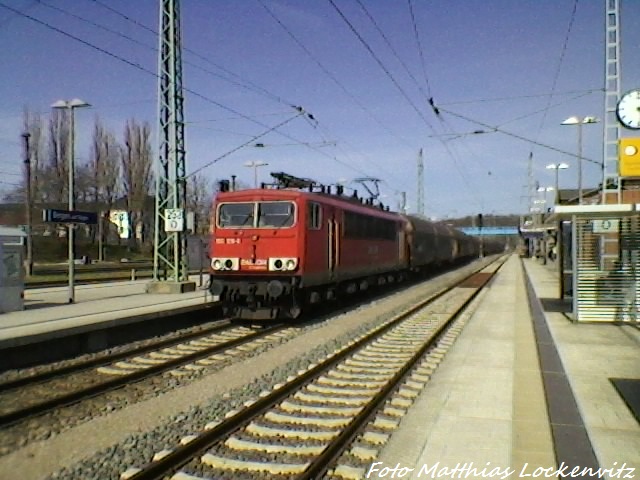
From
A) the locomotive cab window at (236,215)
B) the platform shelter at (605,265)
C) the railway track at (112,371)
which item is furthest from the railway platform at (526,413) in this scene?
the locomotive cab window at (236,215)

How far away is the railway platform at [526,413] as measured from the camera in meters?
5.13

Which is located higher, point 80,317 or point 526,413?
point 80,317

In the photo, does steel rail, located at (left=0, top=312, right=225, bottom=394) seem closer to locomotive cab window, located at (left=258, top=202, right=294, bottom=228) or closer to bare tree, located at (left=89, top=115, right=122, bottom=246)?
locomotive cab window, located at (left=258, top=202, right=294, bottom=228)

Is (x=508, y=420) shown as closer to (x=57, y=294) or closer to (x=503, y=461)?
(x=503, y=461)

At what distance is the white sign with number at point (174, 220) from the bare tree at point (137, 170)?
A: 1694 inches

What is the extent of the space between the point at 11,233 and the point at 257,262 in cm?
583

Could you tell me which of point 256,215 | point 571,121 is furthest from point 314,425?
point 571,121

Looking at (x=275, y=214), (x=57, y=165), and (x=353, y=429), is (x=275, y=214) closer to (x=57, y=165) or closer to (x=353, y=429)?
(x=353, y=429)

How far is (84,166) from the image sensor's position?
61594 mm

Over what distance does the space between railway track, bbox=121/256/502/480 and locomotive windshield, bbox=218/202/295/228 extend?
4.16 metres

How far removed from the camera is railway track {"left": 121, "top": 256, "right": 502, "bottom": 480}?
5277 mm

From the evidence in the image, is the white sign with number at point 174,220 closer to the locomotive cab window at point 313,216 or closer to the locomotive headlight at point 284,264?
the locomotive cab window at point 313,216

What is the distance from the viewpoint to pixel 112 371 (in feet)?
31.4

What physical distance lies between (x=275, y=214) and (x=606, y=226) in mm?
7437
